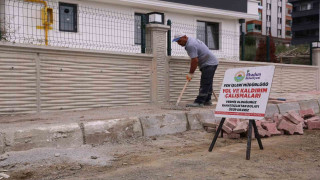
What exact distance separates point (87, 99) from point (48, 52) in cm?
130

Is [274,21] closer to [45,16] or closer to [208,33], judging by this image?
[208,33]

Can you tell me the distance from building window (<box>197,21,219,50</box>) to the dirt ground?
10.1 metres

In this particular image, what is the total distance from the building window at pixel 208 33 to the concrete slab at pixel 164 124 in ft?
28.2

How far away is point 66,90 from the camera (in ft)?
24.0

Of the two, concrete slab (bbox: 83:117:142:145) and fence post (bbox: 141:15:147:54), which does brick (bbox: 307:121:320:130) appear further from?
fence post (bbox: 141:15:147:54)

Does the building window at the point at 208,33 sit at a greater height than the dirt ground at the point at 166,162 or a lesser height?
greater

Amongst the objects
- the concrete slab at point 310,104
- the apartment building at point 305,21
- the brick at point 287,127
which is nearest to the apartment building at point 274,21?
the apartment building at point 305,21

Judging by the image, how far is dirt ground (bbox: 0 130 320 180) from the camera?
3948mm

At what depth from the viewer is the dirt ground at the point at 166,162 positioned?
3.95m

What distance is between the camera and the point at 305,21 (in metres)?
70.4

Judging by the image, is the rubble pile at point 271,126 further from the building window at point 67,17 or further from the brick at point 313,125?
the building window at point 67,17

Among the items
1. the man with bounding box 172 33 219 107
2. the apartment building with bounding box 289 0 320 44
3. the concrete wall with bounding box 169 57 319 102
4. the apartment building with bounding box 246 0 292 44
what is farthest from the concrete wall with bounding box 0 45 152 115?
the apartment building with bounding box 289 0 320 44

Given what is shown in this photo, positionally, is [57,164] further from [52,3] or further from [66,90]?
[52,3]

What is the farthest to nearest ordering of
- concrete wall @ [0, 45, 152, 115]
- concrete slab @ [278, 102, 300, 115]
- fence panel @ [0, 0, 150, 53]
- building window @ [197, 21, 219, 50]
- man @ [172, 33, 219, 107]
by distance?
building window @ [197, 21, 219, 50] < concrete slab @ [278, 102, 300, 115] < man @ [172, 33, 219, 107] < fence panel @ [0, 0, 150, 53] < concrete wall @ [0, 45, 152, 115]
